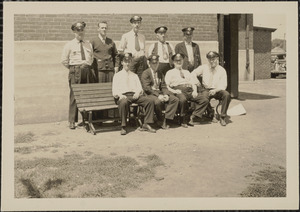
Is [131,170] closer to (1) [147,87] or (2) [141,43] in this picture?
(1) [147,87]

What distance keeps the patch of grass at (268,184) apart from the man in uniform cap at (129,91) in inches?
102

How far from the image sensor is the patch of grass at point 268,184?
4.32 meters

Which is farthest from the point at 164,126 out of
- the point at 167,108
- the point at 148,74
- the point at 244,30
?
the point at 244,30

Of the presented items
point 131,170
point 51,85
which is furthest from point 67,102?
point 131,170

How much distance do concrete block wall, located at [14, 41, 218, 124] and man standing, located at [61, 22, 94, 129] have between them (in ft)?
2.66

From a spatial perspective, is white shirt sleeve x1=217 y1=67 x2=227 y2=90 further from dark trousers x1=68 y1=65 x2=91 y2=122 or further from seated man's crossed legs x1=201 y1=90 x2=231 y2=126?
dark trousers x1=68 y1=65 x2=91 y2=122

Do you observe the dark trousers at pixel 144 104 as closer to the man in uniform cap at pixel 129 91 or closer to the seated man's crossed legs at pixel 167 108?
the man in uniform cap at pixel 129 91

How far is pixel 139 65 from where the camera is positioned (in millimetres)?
7781

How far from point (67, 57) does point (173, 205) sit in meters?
4.17

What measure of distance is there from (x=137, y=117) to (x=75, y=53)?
1787mm

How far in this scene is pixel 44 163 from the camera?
518cm

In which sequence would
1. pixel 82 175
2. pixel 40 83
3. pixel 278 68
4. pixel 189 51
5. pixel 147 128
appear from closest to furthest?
pixel 82 175
pixel 147 128
pixel 40 83
pixel 189 51
pixel 278 68

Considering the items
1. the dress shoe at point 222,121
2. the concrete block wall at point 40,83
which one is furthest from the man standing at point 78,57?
the dress shoe at point 222,121

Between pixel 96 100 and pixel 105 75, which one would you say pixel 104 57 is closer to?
pixel 105 75
